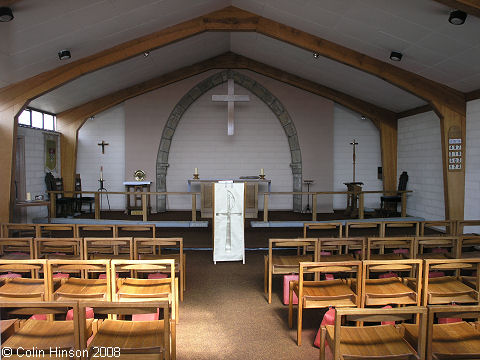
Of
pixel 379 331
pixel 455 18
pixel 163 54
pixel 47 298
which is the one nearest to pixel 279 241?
pixel 379 331

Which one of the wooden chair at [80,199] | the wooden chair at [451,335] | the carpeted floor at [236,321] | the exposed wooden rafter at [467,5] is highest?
the exposed wooden rafter at [467,5]

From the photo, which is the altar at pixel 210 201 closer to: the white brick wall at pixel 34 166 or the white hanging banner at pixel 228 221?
the white hanging banner at pixel 228 221

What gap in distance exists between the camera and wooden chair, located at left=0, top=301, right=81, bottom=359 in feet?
6.01

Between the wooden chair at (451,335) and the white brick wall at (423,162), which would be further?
the white brick wall at (423,162)

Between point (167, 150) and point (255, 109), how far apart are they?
97.8 inches

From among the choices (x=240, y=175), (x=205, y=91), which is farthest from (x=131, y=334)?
(x=205, y=91)

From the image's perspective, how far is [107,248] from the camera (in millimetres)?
3914

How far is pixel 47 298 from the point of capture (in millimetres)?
2602

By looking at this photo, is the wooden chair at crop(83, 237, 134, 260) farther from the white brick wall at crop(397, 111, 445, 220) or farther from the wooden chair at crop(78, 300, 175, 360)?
the white brick wall at crop(397, 111, 445, 220)

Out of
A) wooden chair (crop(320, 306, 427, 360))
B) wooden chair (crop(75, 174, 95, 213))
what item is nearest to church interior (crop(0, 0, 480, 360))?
wooden chair (crop(320, 306, 427, 360))

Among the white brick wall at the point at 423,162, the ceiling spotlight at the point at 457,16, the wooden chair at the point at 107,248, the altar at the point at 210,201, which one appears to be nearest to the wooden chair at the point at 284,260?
the wooden chair at the point at 107,248

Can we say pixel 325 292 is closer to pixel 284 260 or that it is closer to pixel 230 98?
pixel 284 260

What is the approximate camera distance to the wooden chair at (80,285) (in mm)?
2629

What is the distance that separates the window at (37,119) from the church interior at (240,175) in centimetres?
5
